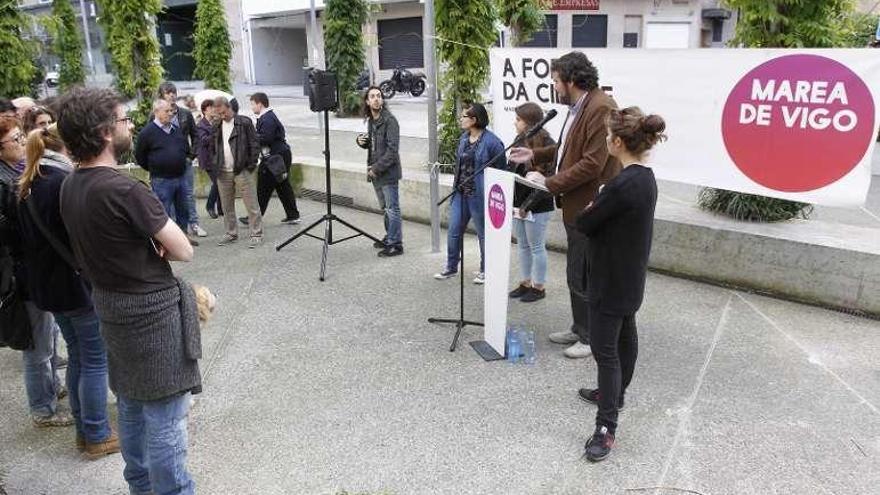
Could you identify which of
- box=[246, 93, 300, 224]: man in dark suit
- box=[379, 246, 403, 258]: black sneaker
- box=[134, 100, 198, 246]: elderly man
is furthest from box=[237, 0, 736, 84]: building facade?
box=[379, 246, 403, 258]: black sneaker

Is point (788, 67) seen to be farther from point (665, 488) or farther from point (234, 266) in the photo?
point (234, 266)

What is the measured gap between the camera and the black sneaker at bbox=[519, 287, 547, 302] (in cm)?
541

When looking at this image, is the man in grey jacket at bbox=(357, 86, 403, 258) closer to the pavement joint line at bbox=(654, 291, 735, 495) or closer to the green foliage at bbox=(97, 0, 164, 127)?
the pavement joint line at bbox=(654, 291, 735, 495)

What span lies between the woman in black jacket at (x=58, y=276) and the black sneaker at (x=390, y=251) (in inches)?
141

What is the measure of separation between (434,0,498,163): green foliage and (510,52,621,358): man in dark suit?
3.79m

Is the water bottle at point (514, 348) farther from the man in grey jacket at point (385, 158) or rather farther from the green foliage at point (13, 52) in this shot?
the green foliage at point (13, 52)

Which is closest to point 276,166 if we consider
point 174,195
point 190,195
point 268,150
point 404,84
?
point 268,150

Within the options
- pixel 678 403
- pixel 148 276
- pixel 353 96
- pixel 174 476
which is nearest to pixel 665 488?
pixel 678 403

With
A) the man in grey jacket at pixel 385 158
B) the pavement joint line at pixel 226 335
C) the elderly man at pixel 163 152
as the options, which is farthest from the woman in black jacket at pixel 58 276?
the elderly man at pixel 163 152

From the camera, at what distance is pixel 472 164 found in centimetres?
546

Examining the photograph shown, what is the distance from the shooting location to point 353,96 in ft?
61.3

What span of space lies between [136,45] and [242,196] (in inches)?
178

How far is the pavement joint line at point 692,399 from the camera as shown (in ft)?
10.6

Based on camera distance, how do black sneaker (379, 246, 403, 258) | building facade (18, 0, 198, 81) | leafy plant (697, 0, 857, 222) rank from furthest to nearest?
building facade (18, 0, 198, 81) → black sneaker (379, 246, 403, 258) → leafy plant (697, 0, 857, 222)
